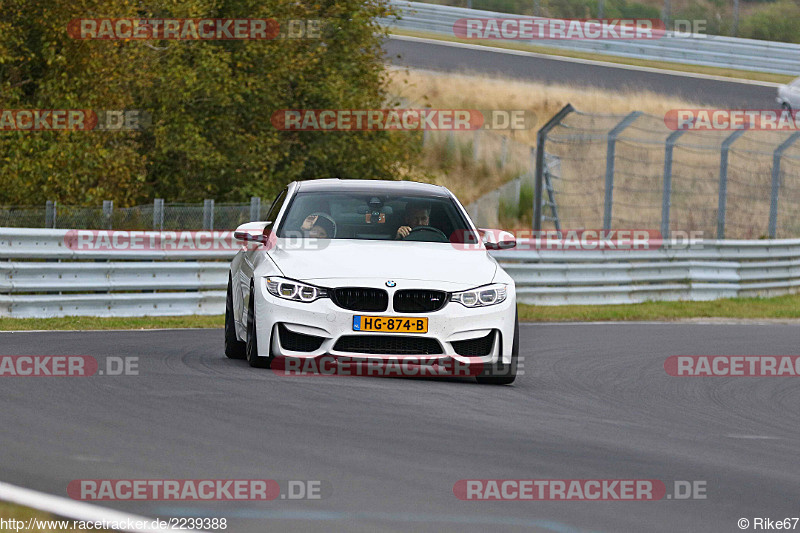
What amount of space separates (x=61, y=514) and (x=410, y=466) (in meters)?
1.69

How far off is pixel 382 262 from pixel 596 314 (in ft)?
29.9

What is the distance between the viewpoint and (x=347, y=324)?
903cm

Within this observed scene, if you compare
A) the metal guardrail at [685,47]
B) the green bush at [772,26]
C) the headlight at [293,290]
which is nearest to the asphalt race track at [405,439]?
the headlight at [293,290]

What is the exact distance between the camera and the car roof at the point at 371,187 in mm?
10594

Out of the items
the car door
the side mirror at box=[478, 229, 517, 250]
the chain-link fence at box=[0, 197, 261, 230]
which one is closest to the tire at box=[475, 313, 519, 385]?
the side mirror at box=[478, 229, 517, 250]

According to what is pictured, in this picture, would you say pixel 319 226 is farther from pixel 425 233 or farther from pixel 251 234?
pixel 425 233

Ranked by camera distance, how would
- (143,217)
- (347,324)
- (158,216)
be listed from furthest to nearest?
Result: (143,217)
(158,216)
(347,324)

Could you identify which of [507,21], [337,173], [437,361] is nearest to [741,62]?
[507,21]

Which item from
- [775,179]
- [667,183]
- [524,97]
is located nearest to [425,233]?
[667,183]

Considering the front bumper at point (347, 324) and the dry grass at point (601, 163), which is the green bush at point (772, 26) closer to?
the dry grass at point (601, 163)

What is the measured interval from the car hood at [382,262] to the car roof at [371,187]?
0.76 metres

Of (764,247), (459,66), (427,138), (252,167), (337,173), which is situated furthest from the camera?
(459,66)

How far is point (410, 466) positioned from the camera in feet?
19.7

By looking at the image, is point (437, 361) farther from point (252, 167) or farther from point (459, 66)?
point (459, 66)
